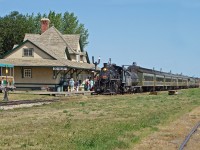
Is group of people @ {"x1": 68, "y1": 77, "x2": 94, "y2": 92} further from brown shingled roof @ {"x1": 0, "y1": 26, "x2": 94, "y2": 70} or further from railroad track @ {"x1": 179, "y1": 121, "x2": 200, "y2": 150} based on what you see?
railroad track @ {"x1": 179, "y1": 121, "x2": 200, "y2": 150}

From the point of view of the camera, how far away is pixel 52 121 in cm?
1656

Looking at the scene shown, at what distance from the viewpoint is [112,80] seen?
44.0 meters

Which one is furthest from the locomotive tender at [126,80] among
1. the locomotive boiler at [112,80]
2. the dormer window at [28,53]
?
the dormer window at [28,53]

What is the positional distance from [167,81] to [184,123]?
54.5 m

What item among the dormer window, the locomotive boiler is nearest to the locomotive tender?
the locomotive boiler

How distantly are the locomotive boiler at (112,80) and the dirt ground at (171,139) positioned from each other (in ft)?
86.3

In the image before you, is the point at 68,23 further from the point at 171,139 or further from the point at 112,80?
the point at 171,139

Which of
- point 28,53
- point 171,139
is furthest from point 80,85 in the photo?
point 171,139

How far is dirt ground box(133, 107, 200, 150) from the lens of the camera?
38.5ft

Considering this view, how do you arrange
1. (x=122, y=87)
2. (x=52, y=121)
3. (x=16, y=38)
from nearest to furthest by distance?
(x=52, y=121) → (x=122, y=87) → (x=16, y=38)

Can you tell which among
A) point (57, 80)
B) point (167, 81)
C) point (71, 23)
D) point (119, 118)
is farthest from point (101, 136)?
point (71, 23)

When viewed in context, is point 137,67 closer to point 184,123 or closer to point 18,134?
point 184,123

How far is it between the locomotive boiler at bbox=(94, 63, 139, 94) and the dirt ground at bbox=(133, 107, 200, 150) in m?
26.3

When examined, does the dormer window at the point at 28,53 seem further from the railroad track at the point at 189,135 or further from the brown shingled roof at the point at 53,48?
the railroad track at the point at 189,135
